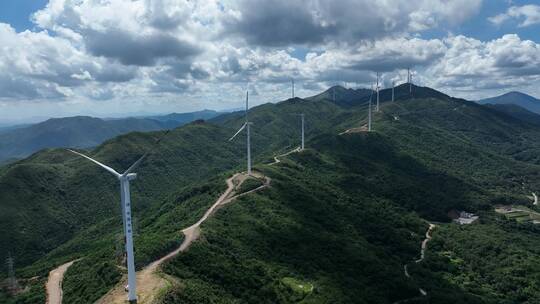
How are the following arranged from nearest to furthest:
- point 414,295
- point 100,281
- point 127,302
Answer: point 127,302, point 100,281, point 414,295

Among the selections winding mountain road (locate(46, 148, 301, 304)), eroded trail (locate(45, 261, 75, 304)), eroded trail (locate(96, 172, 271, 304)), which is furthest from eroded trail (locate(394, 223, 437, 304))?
eroded trail (locate(45, 261, 75, 304))

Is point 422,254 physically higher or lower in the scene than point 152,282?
lower

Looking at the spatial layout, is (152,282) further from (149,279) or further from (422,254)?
(422,254)

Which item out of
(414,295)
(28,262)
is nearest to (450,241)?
(414,295)

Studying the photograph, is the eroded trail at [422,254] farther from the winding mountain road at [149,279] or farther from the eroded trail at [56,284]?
the eroded trail at [56,284]

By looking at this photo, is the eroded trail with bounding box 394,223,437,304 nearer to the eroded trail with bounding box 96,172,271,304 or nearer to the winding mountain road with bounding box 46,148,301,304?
the eroded trail with bounding box 96,172,271,304

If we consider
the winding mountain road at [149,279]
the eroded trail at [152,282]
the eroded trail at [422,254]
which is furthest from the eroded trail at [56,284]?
the eroded trail at [422,254]

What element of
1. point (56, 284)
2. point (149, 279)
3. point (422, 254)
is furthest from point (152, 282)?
point (422, 254)

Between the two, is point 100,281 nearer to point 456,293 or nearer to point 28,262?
point 456,293
